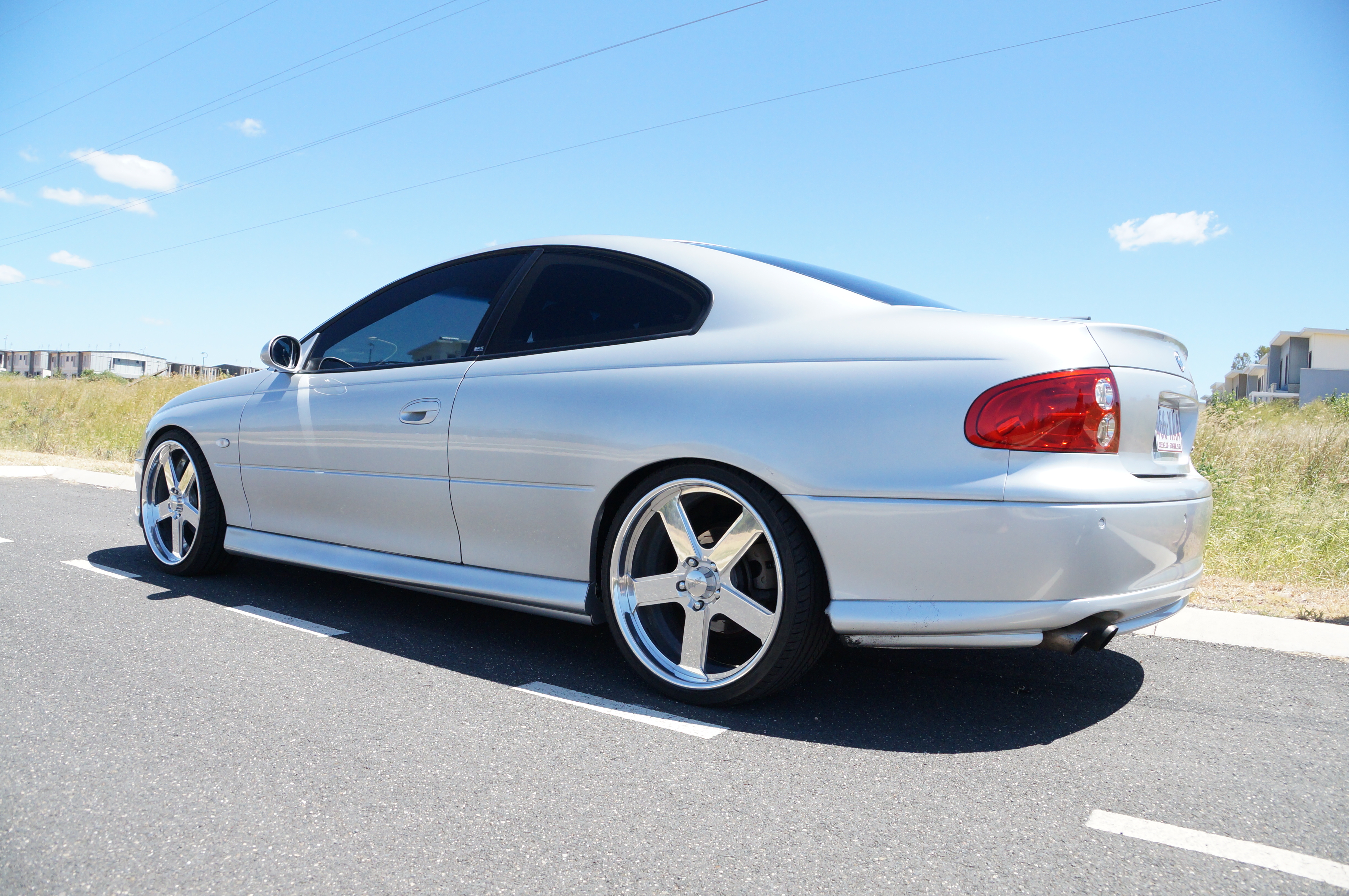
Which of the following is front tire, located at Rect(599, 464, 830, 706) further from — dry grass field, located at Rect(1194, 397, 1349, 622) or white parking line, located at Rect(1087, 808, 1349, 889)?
dry grass field, located at Rect(1194, 397, 1349, 622)

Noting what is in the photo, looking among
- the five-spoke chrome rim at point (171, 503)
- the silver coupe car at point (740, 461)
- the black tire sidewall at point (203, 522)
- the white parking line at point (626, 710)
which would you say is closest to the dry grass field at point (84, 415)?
the five-spoke chrome rim at point (171, 503)

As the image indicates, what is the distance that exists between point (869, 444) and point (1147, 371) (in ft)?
2.77

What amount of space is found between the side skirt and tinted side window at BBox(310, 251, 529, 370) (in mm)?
804

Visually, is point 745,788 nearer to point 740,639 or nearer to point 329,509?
point 740,639

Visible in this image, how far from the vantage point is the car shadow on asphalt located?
2594 mm

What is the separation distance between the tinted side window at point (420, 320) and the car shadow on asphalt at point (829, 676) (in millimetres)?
1135

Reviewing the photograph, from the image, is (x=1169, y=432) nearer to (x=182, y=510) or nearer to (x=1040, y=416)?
(x=1040, y=416)

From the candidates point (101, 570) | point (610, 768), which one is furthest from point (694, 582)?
point (101, 570)

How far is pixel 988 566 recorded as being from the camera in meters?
2.28

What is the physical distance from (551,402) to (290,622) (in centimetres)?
168

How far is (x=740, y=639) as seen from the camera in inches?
121

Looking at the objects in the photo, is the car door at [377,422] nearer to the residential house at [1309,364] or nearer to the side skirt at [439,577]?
the side skirt at [439,577]

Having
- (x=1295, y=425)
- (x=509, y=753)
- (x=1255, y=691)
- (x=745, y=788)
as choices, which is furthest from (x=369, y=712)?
(x=1295, y=425)

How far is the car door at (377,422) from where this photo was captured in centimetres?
337
